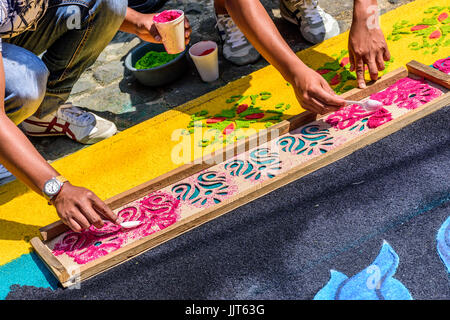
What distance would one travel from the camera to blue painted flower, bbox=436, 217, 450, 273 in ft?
4.48

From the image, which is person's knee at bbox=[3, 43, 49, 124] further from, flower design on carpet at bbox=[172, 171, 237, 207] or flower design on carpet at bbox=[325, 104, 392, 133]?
flower design on carpet at bbox=[325, 104, 392, 133]

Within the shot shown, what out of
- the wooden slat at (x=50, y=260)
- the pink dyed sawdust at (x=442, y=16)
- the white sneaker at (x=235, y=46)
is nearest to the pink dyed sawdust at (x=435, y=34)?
the pink dyed sawdust at (x=442, y=16)

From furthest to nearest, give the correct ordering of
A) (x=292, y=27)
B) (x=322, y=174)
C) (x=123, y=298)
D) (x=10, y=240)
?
1. (x=292, y=27)
2. (x=10, y=240)
3. (x=322, y=174)
4. (x=123, y=298)

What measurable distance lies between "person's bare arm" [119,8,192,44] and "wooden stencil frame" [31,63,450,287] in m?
0.66

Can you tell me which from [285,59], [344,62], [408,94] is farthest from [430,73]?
[285,59]

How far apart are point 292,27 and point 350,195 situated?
1439mm

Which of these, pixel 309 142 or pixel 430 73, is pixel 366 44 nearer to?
pixel 430 73

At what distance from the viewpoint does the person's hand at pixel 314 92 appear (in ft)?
5.81

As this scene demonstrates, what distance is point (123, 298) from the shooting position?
4.82 feet

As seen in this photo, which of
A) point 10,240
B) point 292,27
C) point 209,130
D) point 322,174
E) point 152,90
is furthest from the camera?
point 292,27

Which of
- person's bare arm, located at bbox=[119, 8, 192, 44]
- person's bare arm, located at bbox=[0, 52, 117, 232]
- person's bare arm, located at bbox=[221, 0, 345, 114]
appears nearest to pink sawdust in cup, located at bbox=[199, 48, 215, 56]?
person's bare arm, located at bbox=[119, 8, 192, 44]

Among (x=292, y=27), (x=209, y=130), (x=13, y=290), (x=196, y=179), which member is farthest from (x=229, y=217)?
(x=292, y=27)

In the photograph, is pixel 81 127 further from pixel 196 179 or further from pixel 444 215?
pixel 444 215

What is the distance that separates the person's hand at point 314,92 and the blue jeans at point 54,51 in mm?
914
